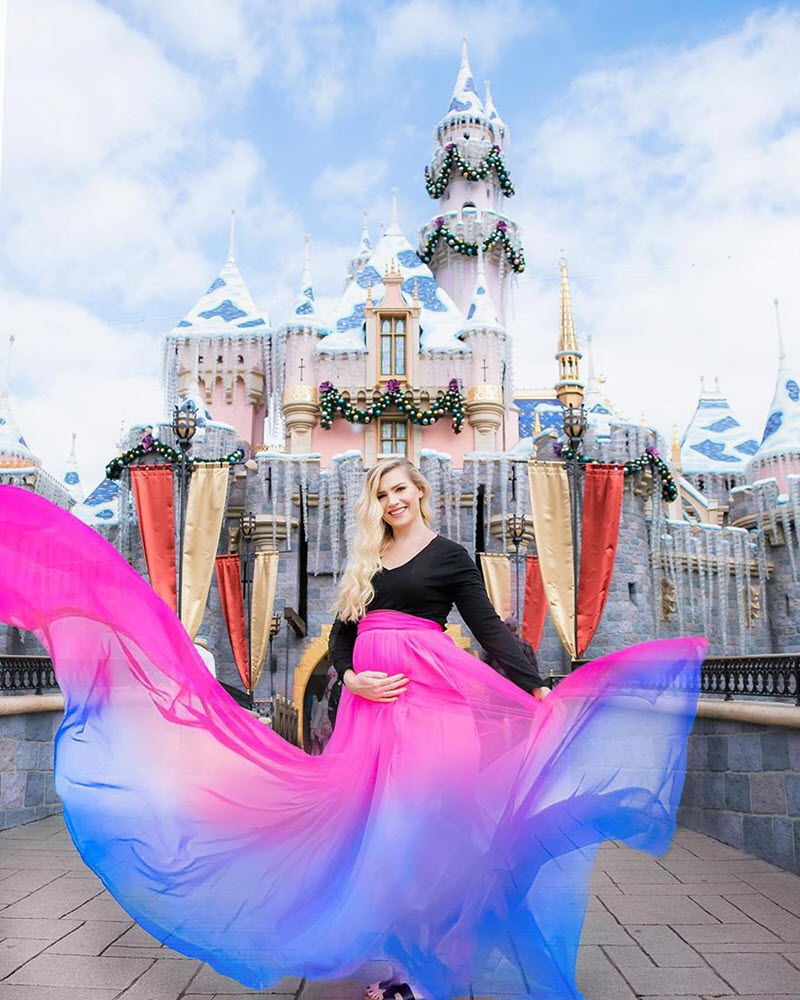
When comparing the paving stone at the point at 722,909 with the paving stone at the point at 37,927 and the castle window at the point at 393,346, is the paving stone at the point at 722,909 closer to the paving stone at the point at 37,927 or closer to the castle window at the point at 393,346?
the paving stone at the point at 37,927

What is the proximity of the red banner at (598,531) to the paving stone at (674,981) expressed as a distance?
8335 millimetres

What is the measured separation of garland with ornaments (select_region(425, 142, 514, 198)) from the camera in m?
28.7

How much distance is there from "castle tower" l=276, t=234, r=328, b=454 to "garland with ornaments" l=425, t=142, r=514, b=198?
8.83 meters

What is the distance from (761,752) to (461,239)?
2490 cm

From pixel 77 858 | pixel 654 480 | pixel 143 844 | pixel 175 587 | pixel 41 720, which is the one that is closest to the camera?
pixel 143 844

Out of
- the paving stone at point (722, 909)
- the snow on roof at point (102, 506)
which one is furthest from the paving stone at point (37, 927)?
the snow on roof at point (102, 506)

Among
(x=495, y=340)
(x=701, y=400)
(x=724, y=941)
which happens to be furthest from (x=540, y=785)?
(x=701, y=400)

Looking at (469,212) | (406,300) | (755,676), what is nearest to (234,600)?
(406,300)

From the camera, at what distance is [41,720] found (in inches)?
281

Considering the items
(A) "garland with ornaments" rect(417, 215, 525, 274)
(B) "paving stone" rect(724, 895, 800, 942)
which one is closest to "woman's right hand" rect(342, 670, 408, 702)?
(B) "paving stone" rect(724, 895, 800, 942)

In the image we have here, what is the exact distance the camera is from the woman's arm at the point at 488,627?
319 centimetres

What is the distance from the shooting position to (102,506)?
27781 millimetres

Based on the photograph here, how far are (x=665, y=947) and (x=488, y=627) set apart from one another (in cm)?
181

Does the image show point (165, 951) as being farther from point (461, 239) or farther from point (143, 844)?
point (461, 239)
